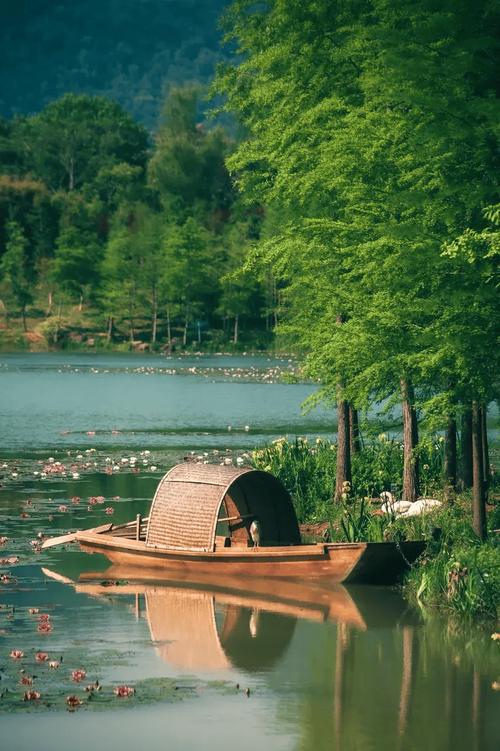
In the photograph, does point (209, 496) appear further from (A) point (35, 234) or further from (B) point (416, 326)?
(A) point (35, 234)

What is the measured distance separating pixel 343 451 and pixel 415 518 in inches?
233

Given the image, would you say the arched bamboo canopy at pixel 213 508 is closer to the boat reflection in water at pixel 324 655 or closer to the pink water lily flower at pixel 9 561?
the boat reflection in water at pixel 324 655

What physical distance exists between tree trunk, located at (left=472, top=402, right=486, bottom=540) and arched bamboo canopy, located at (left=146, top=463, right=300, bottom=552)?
149 inches

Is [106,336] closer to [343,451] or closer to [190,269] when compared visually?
[190,269]

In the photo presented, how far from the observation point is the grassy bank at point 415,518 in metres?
20.8

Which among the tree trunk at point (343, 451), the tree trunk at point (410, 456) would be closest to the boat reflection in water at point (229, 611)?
the tree trunk at point (410, 456)

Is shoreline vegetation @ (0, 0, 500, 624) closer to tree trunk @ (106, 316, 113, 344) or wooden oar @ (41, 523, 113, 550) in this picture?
wooden oar @ (41, 523, 113, 550)

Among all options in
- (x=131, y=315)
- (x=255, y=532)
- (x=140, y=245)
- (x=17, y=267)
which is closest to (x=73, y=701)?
(x=255, y=532)

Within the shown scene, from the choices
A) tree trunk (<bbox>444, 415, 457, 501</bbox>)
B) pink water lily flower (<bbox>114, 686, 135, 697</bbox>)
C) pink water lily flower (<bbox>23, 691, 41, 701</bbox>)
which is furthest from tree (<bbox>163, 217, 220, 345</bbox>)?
pink water lily flower (<bbox>23, 691, 41, 701</bbox>)

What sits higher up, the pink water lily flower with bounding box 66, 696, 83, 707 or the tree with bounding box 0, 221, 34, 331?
the tree with bounding box 0, 221, 34, 331

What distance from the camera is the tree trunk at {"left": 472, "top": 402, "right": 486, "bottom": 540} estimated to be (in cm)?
2239

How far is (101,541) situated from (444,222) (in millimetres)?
8920

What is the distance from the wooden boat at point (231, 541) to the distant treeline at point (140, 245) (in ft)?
370

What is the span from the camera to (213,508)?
2344 centimetres
